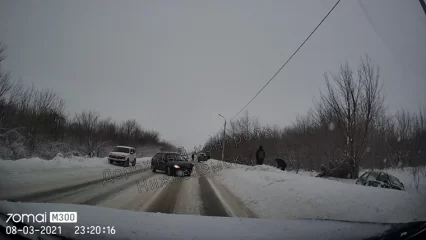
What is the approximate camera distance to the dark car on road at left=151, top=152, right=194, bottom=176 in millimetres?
4062

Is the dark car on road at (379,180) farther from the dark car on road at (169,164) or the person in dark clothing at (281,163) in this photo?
the dark car on road at (169,164)

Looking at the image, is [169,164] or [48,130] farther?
[169,164]

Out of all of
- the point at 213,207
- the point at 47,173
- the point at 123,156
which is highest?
the point at 123,156

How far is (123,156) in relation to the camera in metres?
3.43

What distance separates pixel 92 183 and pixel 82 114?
964mm

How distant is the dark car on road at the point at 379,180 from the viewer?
142 inches

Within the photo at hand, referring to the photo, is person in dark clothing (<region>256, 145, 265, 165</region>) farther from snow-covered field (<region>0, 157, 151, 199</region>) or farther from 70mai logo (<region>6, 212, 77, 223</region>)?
70mai logo (<region>6, 212, 77, 223</region>)

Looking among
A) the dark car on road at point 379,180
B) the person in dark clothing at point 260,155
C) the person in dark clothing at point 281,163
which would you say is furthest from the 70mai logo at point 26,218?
the person in dark clothing at point 260,155

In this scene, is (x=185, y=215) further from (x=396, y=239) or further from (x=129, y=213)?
(x=396, y=239)

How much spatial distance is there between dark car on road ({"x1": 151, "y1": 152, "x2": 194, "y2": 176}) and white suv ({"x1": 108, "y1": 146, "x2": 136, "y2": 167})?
566 millimetres

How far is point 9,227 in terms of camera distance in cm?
250

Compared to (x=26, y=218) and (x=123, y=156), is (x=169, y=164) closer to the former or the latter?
(x=123, y=156)

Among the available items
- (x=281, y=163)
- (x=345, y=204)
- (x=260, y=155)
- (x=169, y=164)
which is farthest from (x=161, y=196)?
(x=260, y=155)

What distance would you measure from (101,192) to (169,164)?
1.64 metres
